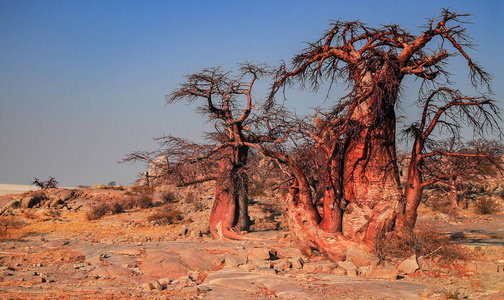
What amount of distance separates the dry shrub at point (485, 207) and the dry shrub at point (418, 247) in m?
13.7

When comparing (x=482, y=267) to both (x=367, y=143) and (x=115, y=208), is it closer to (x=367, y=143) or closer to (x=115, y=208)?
(x=367, y=143)

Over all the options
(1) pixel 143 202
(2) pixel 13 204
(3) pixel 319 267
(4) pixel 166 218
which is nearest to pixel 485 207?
(4) pixel 166 218

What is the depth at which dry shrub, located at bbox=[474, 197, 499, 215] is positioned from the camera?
2046 centimetres

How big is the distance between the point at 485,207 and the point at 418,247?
47.5 feet

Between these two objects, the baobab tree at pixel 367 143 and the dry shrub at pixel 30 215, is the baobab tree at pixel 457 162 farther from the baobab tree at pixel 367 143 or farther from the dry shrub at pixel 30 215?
the dry shrub at pixel 30 215

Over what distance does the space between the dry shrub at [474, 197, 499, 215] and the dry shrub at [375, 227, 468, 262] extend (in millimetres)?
13689

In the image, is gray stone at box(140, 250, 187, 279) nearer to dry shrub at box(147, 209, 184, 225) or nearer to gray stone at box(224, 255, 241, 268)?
gray stone at box(224, 255, 241, 268)

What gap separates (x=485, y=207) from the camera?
20469mm

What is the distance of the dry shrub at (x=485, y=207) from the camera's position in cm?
2046

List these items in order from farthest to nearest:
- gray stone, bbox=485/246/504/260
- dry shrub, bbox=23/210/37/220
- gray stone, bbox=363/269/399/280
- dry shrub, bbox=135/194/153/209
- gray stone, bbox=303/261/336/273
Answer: dry shrub, bbox=135/194/153/209, dry shrub, bbox=23/210/37/220, gray stone, bbox=485/246/504/260, gray stone, bbox=303/261/336/273, gray stone, bbox=363/269/399/280

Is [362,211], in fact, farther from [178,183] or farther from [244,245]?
[178,183]

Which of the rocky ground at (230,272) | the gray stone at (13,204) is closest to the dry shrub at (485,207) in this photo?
the rocky ground at (230,272)

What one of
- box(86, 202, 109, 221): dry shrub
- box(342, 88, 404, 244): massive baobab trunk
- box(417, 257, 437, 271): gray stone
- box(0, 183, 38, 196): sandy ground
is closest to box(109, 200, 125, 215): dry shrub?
box(86, 202, 109, 221): dry shrub

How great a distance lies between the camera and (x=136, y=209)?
23891 millimetres
